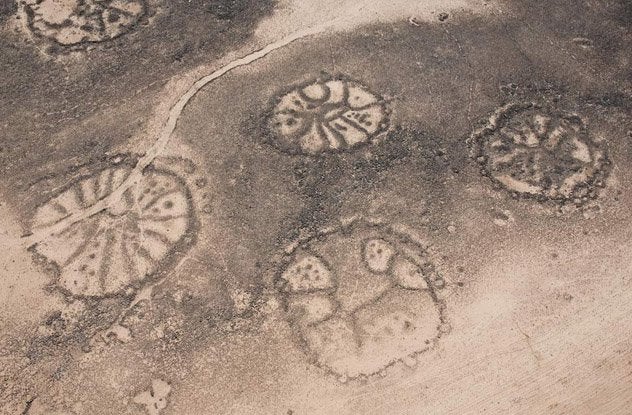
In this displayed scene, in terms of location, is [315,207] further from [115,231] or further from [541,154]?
[541,154]

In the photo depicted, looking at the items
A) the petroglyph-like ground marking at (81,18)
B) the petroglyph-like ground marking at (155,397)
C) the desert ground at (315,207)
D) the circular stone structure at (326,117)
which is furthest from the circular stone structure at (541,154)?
the petroglyph-like ground marking at (81,18)

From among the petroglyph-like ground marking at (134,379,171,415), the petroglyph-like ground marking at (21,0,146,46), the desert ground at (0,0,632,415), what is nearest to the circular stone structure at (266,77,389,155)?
the desert ground at (0,0,632,415)

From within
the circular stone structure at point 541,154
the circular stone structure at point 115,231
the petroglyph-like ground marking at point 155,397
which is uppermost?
the circular stone structure at point 115,231

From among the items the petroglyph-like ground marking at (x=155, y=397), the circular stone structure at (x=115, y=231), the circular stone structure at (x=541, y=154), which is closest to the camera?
the petroglyph-like ground marking at (x=155, y=397)

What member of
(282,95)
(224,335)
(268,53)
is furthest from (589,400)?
(268,53)

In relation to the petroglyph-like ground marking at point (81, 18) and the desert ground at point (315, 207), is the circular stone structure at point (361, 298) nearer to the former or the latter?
the desert ground at point (315, 207)

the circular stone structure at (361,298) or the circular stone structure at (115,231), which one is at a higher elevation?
the circular stone structure at (115,231)

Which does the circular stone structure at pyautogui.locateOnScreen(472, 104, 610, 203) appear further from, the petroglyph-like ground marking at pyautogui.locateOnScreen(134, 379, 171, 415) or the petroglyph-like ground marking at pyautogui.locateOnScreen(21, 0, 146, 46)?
the petroglyph-like ground marking at pyautogui.locateOnScreen(21, 0, 146, 46)

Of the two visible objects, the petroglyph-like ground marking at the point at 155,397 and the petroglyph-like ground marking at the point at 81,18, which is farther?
the petroglyph-like ground marking at the point at 81,18
